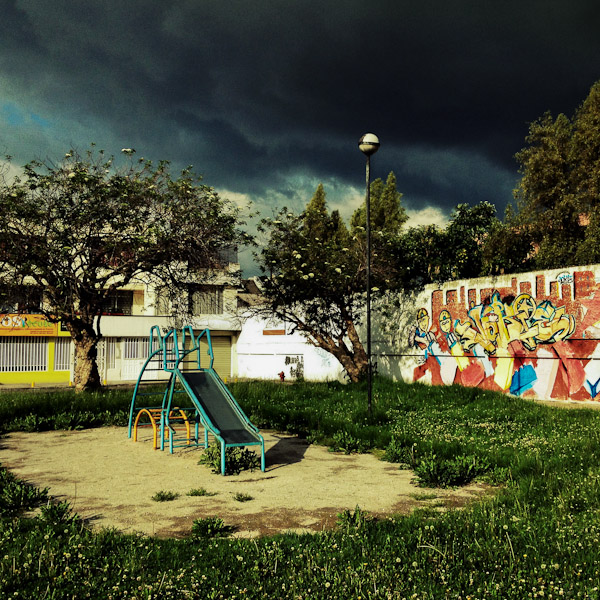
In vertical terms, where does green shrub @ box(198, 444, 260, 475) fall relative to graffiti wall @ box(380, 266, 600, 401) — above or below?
below

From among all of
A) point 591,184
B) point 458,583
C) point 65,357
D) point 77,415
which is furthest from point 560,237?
point 65,357

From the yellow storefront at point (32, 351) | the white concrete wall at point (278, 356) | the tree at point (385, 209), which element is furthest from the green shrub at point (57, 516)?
the tree at point (385, 209)

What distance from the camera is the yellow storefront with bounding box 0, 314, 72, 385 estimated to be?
32906mm

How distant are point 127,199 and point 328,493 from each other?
497 inches

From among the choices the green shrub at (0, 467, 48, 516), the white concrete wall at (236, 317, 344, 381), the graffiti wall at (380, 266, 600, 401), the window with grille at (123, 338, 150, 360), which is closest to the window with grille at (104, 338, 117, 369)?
the window with grille at (123, 338, 150, 360)

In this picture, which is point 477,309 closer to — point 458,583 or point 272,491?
point 272,491

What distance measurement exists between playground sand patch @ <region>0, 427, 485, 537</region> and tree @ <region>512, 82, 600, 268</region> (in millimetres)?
16863

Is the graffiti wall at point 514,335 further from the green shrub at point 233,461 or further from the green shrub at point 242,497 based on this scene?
the green shrub at point 242,497

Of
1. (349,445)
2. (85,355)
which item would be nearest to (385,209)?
(85,355)

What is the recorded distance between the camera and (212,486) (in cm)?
764

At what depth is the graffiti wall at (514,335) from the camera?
14.6 meters

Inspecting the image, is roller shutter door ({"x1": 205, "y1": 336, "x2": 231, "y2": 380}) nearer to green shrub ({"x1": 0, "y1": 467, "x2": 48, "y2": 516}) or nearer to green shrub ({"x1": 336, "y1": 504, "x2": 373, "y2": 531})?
green shrub ({"x1": 0, "y1": 467, "x2": 48, "y2": 516})

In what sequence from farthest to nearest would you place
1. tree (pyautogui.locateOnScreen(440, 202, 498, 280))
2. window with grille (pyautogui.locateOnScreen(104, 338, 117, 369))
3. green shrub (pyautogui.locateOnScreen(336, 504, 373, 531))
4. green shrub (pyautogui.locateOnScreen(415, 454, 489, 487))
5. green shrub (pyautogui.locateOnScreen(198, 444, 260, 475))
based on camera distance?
window with grille (pyautogui.locateOnScreen(104, 338, 117, 369)) < tree (pyautogui.locateOnScreen(440, 202, 498, 280)) < green shrub (pyautogui.locateOnScreen(198, 444, 260, 475)) < green shrub (pyautogui.locateOnScreen(415, 454, 489, 487)) < green shrub (pyautogui.locateOnScreen(336, 504, 373, 531))

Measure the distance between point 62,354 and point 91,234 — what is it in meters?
20.4
